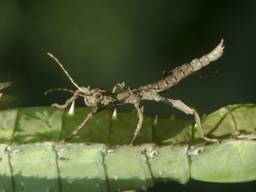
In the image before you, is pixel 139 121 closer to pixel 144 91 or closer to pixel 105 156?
pixel 105 156

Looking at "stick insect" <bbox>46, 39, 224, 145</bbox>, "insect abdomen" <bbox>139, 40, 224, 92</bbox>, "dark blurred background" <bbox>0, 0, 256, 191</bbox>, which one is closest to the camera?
"stick insect" <bbox>46, 39, 224, 145</bbox>

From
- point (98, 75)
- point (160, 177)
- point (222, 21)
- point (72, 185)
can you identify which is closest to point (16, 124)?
point (72, 185)

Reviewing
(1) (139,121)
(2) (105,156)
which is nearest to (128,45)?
(1) (139,121)

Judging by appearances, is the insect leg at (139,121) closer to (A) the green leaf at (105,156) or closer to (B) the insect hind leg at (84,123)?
(A) the green leaf at (105,156)

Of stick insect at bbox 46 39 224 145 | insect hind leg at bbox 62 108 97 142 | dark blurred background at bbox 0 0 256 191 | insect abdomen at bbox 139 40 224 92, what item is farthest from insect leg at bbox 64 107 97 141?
dark blurred background at bbox 0 0 256 191

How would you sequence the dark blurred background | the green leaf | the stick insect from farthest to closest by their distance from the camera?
the dark blurred background, the stick insect, the green leaf

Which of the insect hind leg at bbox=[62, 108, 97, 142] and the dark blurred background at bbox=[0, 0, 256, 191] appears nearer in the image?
the insect hind leg at bbox=[62, 108, 97, 142]

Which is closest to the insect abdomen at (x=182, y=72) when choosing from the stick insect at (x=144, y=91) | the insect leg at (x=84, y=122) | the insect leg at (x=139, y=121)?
the stick insect at (x=144, y=91)

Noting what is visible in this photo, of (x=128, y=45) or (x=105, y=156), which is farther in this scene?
(x=128, y=45)

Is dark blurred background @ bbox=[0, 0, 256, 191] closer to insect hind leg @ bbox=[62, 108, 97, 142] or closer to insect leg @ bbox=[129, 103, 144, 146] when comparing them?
insect leg @ bbox=[129, 103, 144, 146]
